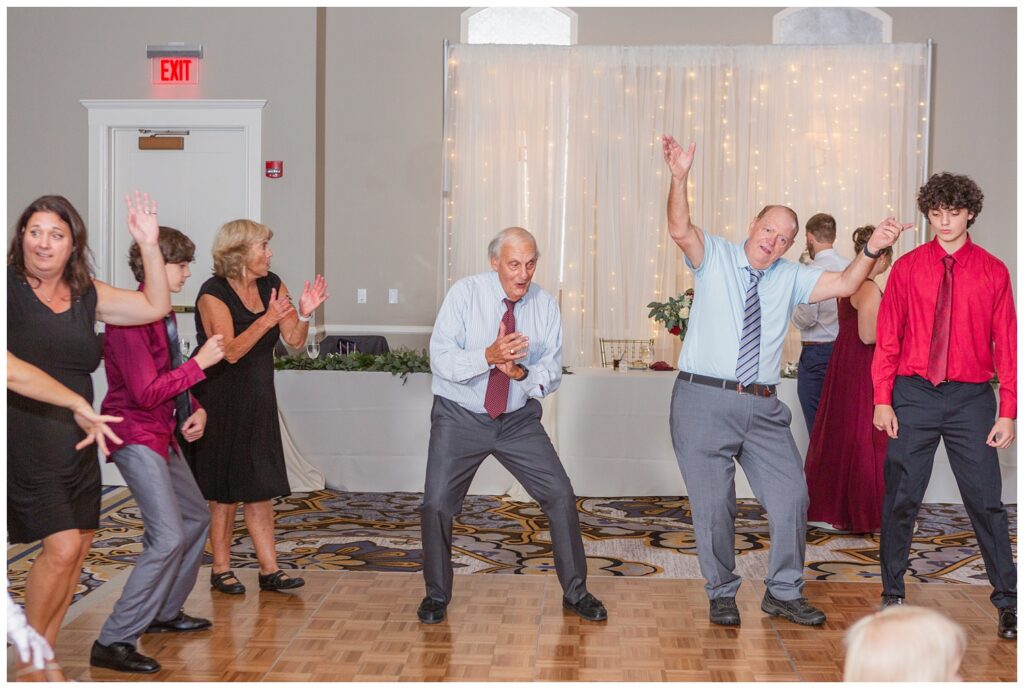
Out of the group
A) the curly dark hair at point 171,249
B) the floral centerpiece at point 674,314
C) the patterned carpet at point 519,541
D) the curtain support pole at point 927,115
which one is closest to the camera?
the curly dark hair at point 171,249

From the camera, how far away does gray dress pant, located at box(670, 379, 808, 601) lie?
390 centimetres

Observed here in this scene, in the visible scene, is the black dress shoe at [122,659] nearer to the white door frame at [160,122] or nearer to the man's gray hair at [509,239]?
the man's gray hair at [509,239]

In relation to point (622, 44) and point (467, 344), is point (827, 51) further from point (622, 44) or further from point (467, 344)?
point (467, 344)

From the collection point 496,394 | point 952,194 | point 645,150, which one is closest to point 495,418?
point 496,394

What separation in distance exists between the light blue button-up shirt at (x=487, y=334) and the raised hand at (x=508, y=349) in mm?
156

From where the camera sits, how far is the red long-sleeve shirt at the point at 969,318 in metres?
3.77

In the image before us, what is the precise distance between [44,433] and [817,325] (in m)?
3.89

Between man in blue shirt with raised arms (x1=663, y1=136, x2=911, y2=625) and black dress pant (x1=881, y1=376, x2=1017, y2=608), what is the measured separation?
35 cm

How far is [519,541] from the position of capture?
5.30 m

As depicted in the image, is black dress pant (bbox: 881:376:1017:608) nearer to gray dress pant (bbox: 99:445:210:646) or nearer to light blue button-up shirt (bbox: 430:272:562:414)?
light blue button-up shirt (bbox: 430:272:562:414)

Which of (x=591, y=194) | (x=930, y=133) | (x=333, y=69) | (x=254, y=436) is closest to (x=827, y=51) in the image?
(x=930, y=133)

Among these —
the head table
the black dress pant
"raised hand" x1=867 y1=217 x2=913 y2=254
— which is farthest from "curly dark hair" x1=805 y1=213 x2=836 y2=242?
"raised hand" x1=867 y1=217 x2=913 y2=254

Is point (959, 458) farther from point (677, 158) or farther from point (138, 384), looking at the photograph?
point (138, 384)

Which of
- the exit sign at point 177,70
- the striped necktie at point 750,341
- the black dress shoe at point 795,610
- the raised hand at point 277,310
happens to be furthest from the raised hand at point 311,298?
the exit sign at point 177,70
